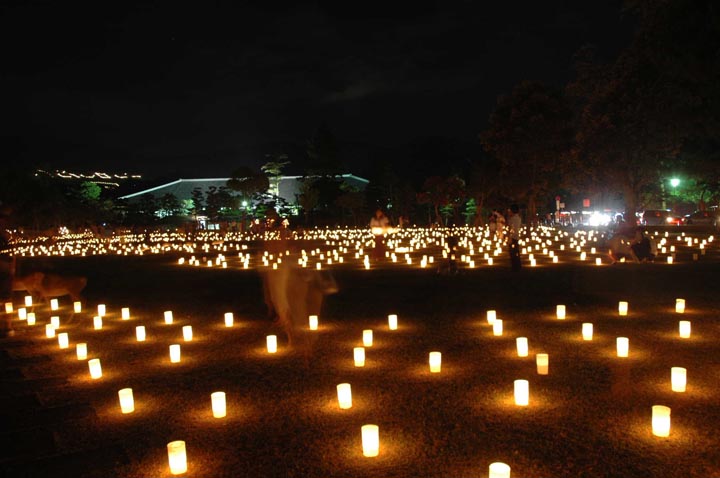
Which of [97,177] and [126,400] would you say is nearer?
[126,400]

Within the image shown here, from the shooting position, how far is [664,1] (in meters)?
12.6

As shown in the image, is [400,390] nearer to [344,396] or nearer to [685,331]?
[344,396]

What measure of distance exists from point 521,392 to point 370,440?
161cm

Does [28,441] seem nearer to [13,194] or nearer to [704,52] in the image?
[704,52]

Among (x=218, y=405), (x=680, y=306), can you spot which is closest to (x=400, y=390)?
(x=218, y=405)

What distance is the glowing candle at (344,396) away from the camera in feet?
17.4

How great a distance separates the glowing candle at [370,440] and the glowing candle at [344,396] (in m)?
1.00

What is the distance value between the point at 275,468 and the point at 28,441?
217cm

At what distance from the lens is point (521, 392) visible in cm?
522

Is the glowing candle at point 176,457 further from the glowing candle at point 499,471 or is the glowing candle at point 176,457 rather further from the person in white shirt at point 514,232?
the person in white shirt at point 514,232

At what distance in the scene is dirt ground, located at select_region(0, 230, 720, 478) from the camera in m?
4.30

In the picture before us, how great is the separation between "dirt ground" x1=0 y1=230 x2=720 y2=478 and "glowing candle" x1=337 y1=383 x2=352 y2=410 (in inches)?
3.3

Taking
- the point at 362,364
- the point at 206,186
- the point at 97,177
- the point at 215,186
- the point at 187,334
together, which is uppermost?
the point at 97,177

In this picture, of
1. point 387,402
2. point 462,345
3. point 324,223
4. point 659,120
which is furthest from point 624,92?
point 324,223
